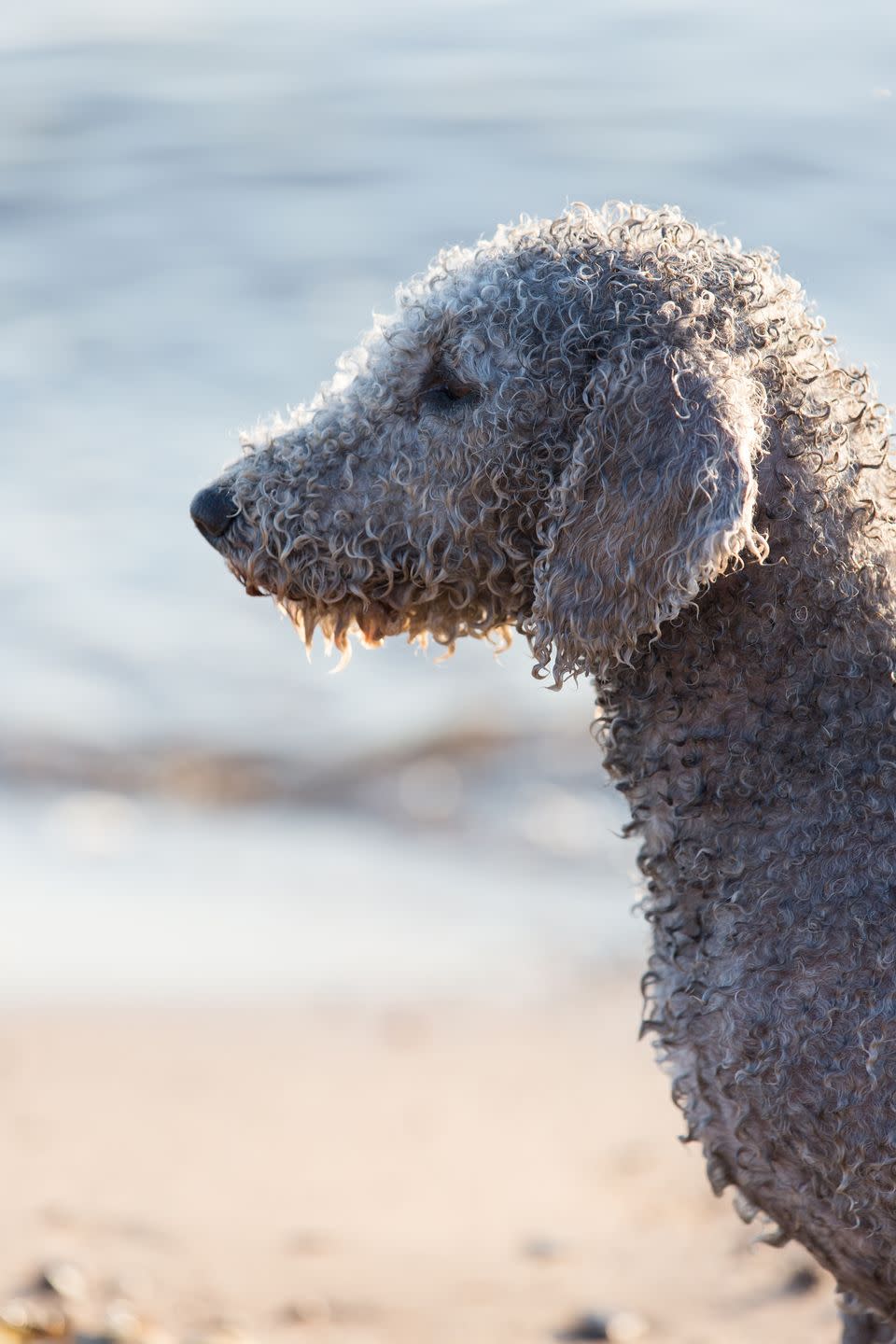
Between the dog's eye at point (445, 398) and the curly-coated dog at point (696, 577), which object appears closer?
the curly-coated dog at point (696, 577)

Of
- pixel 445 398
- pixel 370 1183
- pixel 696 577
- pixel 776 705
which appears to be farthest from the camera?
pixel 370 1183

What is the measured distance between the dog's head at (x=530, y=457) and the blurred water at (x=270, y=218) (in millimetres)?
3094

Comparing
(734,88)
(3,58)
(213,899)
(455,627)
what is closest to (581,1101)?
(213,899)

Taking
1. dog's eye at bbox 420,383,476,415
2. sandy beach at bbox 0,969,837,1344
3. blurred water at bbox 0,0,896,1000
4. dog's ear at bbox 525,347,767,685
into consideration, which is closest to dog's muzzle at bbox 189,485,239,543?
dog's eye at bbox 420,383,476,415

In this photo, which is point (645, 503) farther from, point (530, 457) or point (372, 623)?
point (372, 623)

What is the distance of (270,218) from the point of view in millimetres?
10438

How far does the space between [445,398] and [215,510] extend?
46 cm

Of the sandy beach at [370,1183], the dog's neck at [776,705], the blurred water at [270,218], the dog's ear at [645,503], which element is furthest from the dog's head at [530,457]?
the blurred water at [270,218]

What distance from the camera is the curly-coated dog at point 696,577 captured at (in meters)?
2.59

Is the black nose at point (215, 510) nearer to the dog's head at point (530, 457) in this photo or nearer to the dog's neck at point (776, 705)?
the dog's head at point (530, 457)

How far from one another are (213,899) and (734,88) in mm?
5561

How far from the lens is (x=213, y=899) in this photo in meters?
5.62

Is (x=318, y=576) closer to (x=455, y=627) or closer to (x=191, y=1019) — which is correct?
(x=455, y=627)

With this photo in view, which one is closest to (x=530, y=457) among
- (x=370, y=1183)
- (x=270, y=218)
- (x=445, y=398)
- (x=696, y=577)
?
(x=445, y=398)
